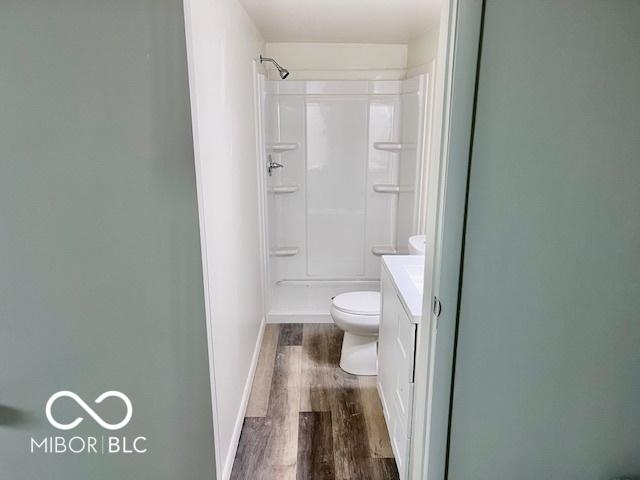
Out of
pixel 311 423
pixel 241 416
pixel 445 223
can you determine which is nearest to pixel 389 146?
pixel 311 423

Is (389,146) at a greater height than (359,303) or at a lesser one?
greater

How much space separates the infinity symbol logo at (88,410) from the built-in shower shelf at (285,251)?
2304 mm

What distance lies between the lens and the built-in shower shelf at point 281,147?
11.1 feet

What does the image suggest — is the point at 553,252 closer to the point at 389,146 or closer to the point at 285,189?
the point at 389,146

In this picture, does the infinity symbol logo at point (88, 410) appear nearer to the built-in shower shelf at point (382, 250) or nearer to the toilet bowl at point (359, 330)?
the toilet bowl at point (359, 330)

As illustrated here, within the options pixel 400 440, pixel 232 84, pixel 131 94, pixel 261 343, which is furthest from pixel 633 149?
pixel 261 343

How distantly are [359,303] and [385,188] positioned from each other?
46.0 inches

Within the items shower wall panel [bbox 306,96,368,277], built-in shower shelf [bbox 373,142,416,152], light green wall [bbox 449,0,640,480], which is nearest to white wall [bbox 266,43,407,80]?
shower wall panel [bbox 306,96,368,277]

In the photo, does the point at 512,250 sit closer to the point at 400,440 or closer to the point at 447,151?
the point at 447,151

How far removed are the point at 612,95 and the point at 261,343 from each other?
2611mm

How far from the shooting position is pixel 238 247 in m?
2.25

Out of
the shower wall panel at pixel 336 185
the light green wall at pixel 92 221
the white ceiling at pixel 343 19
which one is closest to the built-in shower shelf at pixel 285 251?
the shower wall panel at pixel 336 185

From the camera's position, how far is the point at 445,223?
1170 millimetres

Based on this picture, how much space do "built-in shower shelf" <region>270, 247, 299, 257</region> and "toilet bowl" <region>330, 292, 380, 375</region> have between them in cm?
90
